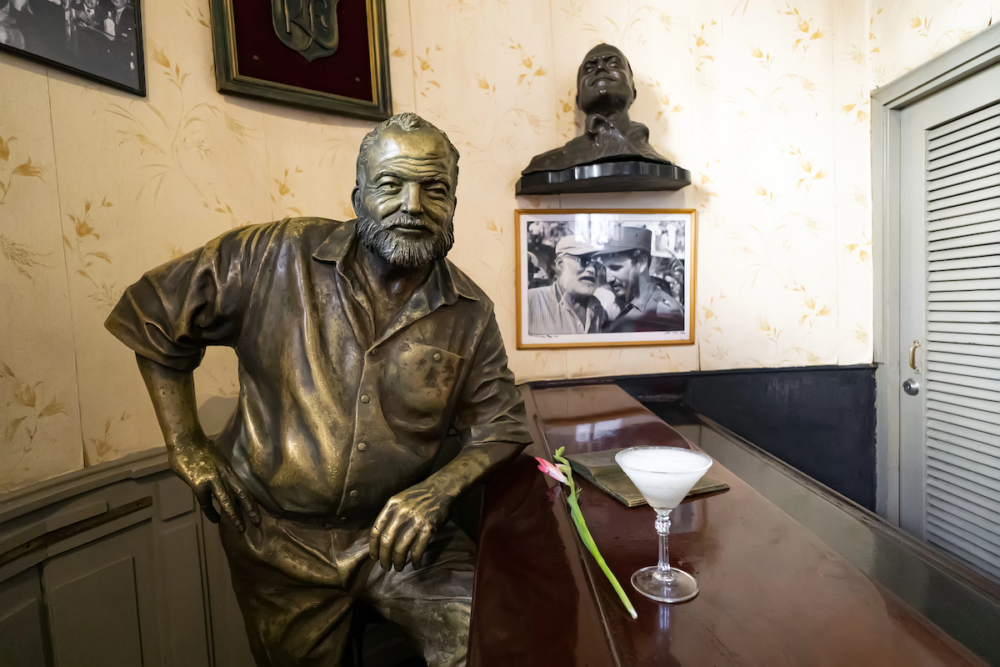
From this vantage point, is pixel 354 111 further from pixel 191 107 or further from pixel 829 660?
pixel 829 660

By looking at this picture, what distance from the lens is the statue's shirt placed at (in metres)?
1.10

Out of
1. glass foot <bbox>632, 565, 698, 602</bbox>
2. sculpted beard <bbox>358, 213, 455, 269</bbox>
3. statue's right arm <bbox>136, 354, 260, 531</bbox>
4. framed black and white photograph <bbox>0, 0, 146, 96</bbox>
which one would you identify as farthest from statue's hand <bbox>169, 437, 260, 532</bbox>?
framed black and white photograph <bbox>0, 0, 146, 96</bbox>

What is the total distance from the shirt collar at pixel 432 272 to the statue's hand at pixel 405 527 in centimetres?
44

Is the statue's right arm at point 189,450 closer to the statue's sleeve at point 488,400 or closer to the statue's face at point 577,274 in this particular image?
the statue's sleeve at point 488,400

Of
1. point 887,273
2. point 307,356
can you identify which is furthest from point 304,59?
point 887,273

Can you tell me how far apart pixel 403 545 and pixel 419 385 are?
35 cm

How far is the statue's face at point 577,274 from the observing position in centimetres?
237

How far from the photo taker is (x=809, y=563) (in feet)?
2.71

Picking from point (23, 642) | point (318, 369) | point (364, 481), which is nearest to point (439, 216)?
point (318, 369)

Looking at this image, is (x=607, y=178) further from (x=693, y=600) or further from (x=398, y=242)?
(x=693, y=600)

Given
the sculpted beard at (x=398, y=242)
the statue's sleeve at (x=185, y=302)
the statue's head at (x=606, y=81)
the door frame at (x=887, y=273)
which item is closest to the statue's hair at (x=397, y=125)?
the sculpted beard at (x=398, y=242)

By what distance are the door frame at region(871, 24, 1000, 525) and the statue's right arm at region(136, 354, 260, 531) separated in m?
2.79

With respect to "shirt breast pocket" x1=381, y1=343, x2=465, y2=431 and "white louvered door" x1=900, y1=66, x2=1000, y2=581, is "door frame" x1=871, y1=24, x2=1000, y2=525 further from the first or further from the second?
"shirt breast pocket" x1=381, y1=343, x2=465, y2=431

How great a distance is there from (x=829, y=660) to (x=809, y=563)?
24 cm
